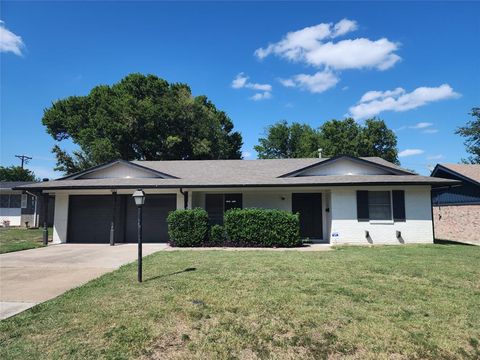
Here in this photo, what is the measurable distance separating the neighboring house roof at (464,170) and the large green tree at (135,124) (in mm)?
19781

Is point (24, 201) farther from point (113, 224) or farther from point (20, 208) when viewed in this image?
point (113, 224)

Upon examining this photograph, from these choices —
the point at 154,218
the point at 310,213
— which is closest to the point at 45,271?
the point at 154,218

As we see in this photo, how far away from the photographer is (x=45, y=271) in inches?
320

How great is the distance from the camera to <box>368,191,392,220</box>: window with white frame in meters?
13.5

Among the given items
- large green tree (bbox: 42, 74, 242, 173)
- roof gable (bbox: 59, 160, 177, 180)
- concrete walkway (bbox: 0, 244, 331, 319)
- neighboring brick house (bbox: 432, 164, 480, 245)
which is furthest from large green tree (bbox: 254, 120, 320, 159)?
concrete walkway (bbox: 0, 244, 331, 319)

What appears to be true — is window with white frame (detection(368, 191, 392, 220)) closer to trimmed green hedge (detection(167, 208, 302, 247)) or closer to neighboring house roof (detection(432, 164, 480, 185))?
trimmed green hedge (detection(167, 208, 302, 247))

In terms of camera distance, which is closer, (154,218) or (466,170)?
(154,218)

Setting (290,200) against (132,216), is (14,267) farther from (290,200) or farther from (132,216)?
(290,200)

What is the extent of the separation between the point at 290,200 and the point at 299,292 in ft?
31.0

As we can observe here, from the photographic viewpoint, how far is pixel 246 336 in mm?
4031

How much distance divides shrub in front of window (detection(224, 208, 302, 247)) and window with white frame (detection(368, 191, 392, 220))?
11.1ft

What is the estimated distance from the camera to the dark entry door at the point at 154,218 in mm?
14984

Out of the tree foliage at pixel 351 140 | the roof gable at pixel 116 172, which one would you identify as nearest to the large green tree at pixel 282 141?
the tree foliage at pixel 351 140

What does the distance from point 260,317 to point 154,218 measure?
1132 cm
